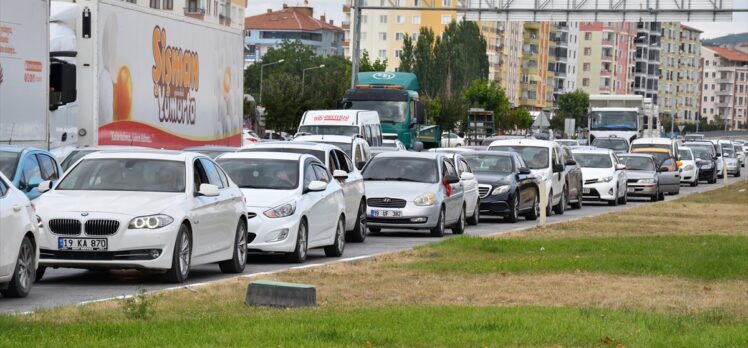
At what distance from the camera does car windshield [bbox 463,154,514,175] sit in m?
35.9

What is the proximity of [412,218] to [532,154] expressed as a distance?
12.6 meters

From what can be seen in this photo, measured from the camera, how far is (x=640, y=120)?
3061 inches

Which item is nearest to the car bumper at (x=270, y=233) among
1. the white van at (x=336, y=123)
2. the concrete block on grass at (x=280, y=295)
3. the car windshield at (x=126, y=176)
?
the car windshield at (x=126, y=176)

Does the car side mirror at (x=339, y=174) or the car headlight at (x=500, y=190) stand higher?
the car side mirror at (x=339, y=174)

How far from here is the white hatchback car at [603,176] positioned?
151 feet

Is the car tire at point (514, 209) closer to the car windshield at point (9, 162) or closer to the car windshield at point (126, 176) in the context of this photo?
the car windshield at point (9, 162)

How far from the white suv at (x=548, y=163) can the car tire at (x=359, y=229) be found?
42.3 feet

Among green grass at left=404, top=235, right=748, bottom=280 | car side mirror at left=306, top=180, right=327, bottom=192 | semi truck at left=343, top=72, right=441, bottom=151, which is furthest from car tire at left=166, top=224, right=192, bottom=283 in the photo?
semi truck at left=343, top=72, right=441, bottom=151

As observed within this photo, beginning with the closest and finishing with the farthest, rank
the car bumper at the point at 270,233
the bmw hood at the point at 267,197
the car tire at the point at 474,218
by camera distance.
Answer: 1. the car bumper at the point at 270,233
2. the bmw hood at the point at 267,197
3. the car tire at the point at 474,218

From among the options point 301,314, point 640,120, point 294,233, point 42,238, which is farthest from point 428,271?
point 640,120

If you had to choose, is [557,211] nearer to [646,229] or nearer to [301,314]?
[646,229]

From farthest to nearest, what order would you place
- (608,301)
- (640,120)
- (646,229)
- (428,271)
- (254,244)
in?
(640,120), (646,229), (254,244), (428,271), (608,301)

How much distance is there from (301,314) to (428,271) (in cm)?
625

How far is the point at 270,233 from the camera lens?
67.5ft
